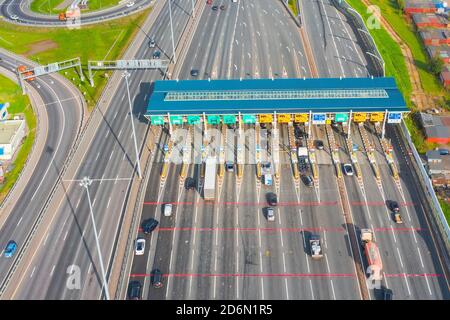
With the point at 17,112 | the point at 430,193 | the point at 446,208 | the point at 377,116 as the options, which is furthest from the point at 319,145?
the point at 17,112

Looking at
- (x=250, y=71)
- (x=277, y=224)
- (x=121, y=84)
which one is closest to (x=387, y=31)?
(x=250, y=71)

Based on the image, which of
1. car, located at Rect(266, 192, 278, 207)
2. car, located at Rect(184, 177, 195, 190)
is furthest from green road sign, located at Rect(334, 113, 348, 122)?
car, located at Rect(184, 177, 195, 190)

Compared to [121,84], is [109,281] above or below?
below

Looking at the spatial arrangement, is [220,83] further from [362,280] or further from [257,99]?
[362,280]

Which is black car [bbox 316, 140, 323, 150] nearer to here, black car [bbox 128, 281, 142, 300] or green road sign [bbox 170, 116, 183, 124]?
green road sign [bbox 170, 116, 183, 124]

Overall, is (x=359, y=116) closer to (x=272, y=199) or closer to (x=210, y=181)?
(x=272, y=199)

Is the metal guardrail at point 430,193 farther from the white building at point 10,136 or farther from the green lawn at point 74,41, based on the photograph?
the white building at point 10,136

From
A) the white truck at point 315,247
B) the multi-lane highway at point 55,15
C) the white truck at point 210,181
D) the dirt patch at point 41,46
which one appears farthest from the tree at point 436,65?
the dirt patch at point 41,46
